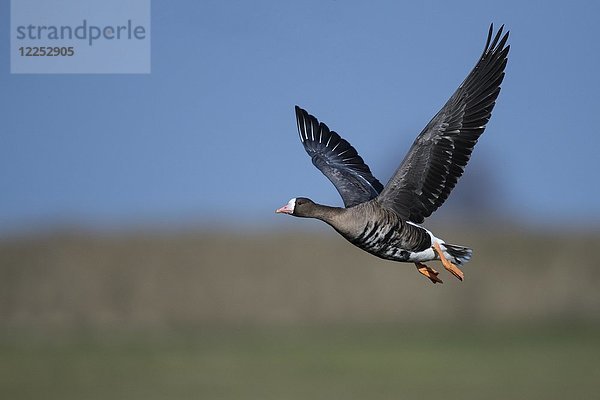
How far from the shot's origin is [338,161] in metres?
16.7

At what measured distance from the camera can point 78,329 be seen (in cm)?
5009

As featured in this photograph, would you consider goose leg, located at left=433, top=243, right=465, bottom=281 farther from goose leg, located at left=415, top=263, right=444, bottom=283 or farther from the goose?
goose leg, located at left=415, top=263, right=444, bottom=283

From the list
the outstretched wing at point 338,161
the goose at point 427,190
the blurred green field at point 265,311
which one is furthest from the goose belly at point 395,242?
Result: the blurred green field at point 265,311

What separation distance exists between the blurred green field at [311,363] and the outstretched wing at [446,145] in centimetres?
3072

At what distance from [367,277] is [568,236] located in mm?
8604

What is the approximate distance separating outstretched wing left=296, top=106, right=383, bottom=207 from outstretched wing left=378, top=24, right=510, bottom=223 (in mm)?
1190

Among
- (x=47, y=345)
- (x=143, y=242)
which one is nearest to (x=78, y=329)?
(x=47, y=345)

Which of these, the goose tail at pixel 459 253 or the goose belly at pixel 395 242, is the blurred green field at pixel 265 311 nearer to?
the goose tail at pixel 459 253

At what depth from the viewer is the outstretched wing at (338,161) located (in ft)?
49.4

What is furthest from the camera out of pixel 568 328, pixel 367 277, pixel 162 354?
pixel 568 328

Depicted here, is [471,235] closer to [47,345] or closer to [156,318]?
[156,318]

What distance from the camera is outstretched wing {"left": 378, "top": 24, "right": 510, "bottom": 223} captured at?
12992 mm

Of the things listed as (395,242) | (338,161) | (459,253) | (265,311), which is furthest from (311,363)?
(395,242)

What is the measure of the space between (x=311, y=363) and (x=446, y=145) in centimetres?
4083
